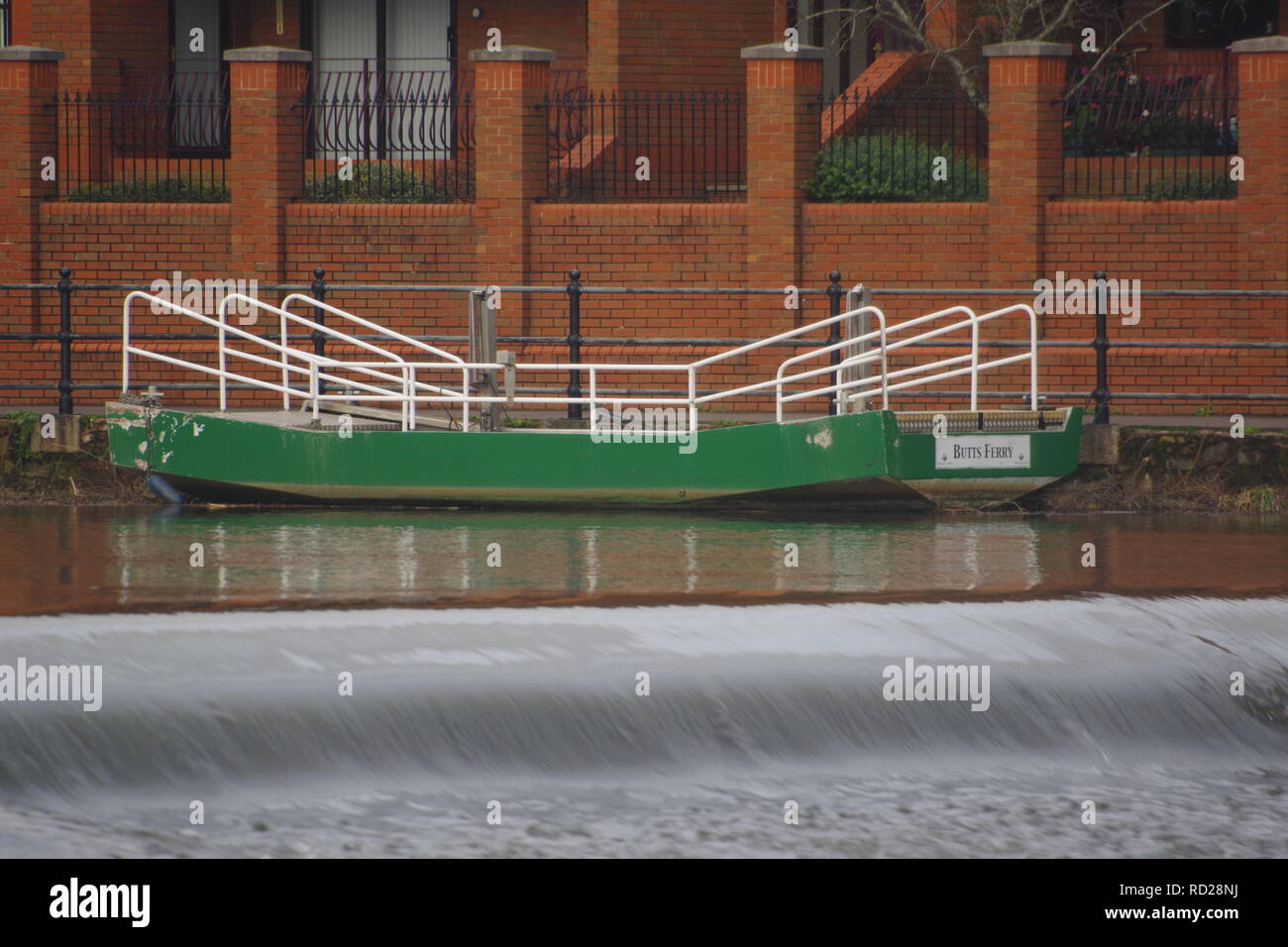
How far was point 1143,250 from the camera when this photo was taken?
17.1m

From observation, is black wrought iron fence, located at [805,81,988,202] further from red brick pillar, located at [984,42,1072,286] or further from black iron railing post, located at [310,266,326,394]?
black iron railing post, located at [310,266,326,394]

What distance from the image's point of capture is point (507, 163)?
18047 mm

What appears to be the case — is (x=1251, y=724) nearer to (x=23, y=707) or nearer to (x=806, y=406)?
(x=23, y=707)

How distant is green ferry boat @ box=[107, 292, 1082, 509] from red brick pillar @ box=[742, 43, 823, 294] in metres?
3.32

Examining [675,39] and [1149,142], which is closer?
[1149,142]

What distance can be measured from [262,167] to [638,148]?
3865 mm

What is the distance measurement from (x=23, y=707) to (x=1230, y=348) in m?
11.2

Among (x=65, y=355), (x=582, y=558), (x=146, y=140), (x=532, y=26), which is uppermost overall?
(x=532, y=26)

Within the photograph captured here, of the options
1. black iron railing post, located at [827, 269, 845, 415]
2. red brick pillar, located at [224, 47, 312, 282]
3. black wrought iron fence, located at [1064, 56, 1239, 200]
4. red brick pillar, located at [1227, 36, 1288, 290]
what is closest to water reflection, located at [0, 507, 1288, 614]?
black iron railing post, located at [827, 269, 845, 415]

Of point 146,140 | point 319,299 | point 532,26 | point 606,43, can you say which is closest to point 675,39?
point 606,43

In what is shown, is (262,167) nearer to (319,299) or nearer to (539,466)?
(319,299)

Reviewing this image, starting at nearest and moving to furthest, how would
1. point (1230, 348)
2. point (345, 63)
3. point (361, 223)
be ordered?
point (1230, 348)
point (361, 223)
point (345, 63)

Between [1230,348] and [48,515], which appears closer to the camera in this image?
[48,515]
